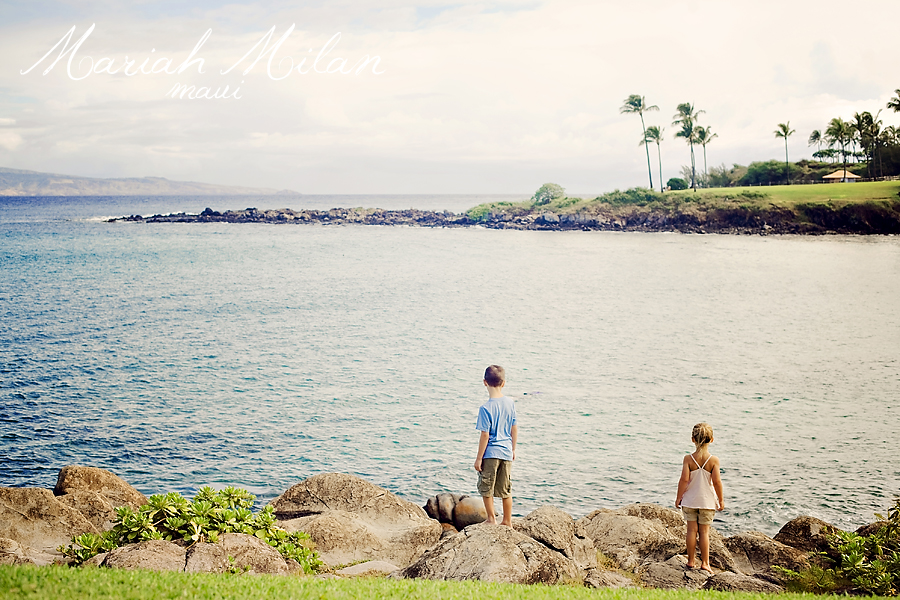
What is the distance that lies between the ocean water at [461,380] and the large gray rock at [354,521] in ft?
9.97

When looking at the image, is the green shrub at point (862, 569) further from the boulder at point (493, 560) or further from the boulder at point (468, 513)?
the boulder at point (468, 513)

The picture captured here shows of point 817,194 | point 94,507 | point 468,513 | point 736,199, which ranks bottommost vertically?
point 468,513

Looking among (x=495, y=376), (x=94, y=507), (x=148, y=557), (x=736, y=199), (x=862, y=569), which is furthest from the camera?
(x=736, y=199)

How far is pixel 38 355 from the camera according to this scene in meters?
26.1

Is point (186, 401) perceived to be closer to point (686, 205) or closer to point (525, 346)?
point (525, 346)

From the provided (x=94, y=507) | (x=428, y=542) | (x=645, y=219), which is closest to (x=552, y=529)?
(x=428, y=542)

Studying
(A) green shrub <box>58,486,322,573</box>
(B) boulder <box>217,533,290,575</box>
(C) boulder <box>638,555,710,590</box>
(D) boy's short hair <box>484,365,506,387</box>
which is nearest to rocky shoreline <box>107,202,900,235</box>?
(C) boulder <box>638,555,710,590</box>

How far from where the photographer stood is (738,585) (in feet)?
25.8

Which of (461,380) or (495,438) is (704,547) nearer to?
(495,438)

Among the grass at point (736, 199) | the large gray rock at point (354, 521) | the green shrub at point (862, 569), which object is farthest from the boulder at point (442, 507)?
the grass at point (736, 199)

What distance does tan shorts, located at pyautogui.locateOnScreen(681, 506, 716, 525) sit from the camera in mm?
8773

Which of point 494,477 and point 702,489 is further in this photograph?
point 494,477

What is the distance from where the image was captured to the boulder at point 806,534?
1059cm

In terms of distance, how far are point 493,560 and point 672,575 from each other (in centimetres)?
290
